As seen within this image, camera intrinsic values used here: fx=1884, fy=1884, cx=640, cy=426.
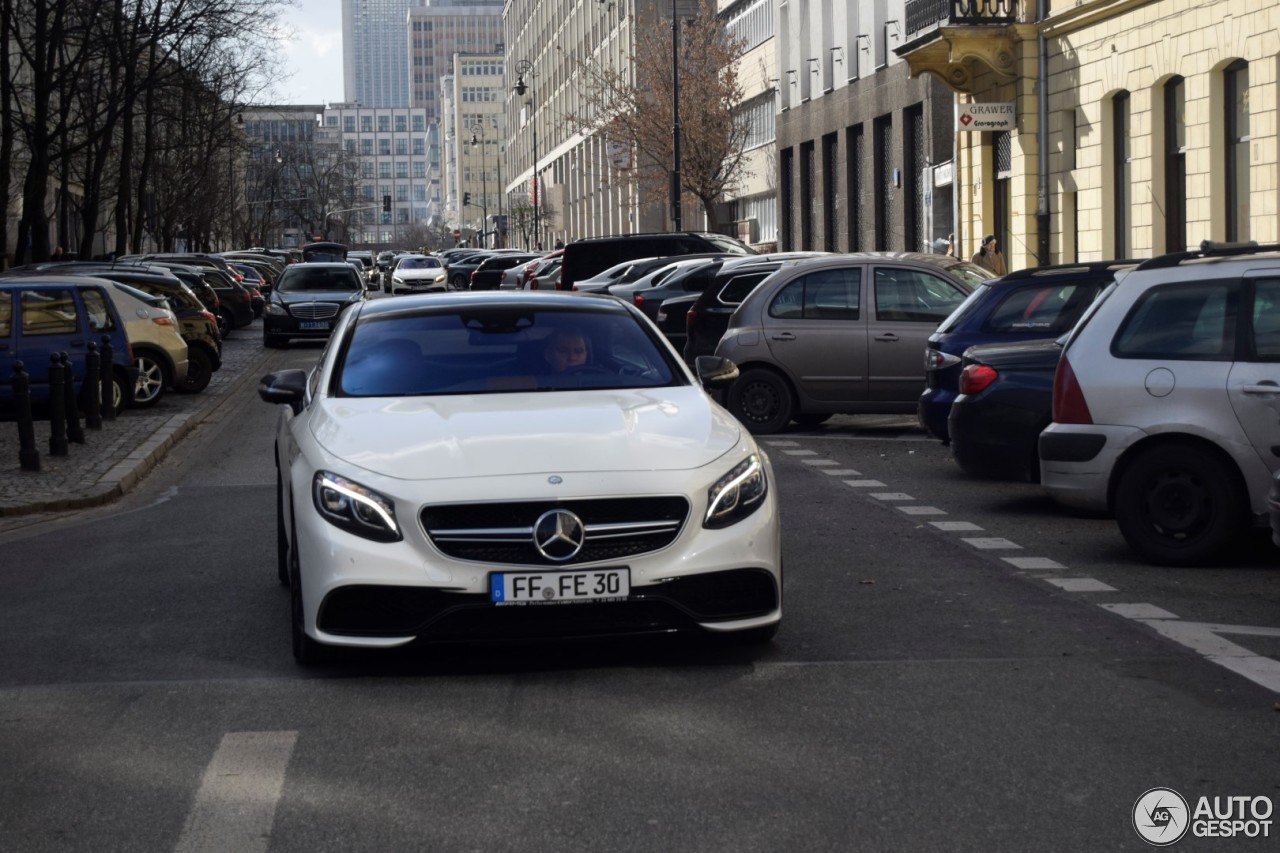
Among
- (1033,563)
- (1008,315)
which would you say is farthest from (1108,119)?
(1033,563)

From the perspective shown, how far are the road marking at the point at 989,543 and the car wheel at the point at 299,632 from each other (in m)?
4.46

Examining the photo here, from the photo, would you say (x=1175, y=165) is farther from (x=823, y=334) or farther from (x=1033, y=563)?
(x=1033, y=563)

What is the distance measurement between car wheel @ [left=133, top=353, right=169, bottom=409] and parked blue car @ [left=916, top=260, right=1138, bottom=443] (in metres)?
11.1

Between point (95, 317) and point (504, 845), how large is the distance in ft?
55.4

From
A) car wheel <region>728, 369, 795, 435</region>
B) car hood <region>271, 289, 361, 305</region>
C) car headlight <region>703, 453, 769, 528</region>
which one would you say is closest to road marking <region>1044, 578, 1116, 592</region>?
car headlight <region>703, 453, 769, 528</region>

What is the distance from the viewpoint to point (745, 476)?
23.1 ft

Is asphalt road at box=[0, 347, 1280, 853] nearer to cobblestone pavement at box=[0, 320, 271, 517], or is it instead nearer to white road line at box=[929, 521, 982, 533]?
white road line at box=[929, 521, 982, 533]

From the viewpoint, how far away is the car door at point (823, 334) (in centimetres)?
1767

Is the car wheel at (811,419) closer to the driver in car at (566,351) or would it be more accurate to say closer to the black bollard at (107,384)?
the black bollard at (107,384)

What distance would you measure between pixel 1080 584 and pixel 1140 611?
2.66 ft

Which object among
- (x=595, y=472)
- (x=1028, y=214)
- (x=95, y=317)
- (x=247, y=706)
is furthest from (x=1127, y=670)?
(x=1028, y=214)

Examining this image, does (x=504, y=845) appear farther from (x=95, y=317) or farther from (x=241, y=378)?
(x=241, y=378)

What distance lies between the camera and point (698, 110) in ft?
200

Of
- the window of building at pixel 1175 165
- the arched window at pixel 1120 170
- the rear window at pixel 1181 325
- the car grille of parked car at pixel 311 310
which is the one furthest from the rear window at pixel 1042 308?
the car grille of parked car at pixel 311 310
